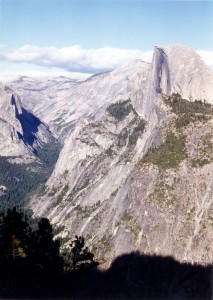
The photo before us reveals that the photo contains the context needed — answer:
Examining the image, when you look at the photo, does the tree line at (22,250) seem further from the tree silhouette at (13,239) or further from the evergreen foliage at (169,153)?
the evergreen foliage at (169,153)

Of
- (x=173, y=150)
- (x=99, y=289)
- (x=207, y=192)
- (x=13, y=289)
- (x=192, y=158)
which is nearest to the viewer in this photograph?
(x=13, y=289)

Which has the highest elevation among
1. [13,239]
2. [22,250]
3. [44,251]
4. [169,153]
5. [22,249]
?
[169,153]

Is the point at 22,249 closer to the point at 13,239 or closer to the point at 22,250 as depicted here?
the point at 22,250

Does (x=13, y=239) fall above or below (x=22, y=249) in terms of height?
above

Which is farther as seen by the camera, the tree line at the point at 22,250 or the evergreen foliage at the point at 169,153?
the evergreen foliage at the point at 169,153

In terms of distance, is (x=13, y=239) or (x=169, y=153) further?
(x=169, y=153)

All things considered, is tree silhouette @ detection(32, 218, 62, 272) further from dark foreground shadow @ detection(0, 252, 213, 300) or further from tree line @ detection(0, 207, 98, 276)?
dark foreground shadow @ detection(0, 252, 213, 300)

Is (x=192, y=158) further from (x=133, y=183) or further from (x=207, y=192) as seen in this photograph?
(x=133, y=183)

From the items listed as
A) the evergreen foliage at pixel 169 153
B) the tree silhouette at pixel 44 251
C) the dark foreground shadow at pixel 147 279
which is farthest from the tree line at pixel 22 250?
the evergreen foliage at pixel 169 153

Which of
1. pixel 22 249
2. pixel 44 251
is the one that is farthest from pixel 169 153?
pixel 22 249

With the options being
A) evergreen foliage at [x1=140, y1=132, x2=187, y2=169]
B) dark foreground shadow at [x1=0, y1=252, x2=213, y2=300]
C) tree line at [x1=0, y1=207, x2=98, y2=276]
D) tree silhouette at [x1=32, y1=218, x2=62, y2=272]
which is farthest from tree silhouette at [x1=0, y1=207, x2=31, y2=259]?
evergreen foliage at [x1=140, y1=132, x2=187, y2=169]

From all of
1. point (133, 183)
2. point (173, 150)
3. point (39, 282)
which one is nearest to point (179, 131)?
point (173, 150)
